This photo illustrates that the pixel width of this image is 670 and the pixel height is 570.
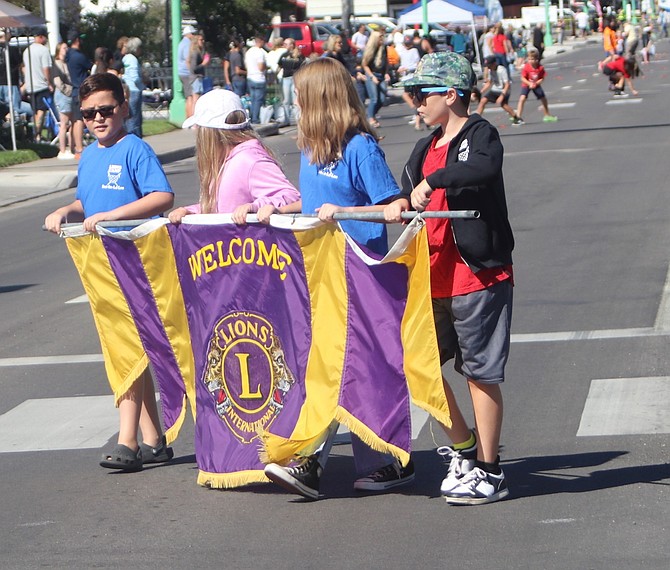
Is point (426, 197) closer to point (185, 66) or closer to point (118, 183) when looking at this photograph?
point (118, 183)

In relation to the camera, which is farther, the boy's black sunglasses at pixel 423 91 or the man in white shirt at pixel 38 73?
the man in white shirt at pixel 38 73

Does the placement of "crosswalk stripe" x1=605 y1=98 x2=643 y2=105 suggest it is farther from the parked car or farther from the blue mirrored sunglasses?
the blue mirrored sunglasses

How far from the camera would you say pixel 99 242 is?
240 inches

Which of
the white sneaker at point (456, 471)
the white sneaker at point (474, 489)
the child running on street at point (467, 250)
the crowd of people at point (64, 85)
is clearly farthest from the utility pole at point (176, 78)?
the white sneaker at point (474, 489)

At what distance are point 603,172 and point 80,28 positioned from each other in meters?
24.2

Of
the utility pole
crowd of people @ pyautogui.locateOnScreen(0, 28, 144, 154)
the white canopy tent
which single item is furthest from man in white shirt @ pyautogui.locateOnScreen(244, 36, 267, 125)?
the white canopy tent

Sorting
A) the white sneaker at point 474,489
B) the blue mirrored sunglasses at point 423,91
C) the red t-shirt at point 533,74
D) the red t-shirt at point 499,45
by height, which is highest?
the blue mirrored sunglasses at point 423,91

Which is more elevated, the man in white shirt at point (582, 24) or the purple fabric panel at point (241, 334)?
the purple fabric panel at point (241, 334)

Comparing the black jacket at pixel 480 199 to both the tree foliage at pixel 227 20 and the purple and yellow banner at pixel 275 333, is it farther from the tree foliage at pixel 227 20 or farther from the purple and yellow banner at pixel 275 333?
the tree foliage at pixel 227 20

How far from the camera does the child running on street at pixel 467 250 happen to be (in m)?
5.09

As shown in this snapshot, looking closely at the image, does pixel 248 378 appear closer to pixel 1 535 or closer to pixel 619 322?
pixel 1 535

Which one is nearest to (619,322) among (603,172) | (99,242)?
(99,242)

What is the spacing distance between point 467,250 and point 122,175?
179cm

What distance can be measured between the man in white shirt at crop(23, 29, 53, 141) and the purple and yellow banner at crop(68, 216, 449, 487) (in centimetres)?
1795
